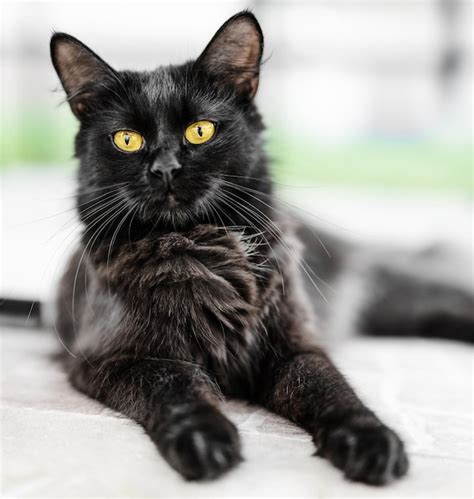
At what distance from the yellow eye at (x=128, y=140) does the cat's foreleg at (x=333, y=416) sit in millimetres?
669

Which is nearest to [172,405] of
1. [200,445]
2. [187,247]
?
[200,445]

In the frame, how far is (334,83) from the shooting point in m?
5.48

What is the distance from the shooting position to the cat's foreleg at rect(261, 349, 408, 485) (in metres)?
1.08

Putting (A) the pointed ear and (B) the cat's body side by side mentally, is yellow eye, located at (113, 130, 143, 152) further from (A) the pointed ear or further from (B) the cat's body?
(A) the pointed ear

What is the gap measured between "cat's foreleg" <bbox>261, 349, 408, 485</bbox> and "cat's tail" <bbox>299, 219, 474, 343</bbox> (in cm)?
70

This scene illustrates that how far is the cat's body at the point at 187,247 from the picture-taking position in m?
1.41

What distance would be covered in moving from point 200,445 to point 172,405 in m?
0.14

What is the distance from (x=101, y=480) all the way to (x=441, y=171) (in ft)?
15.4

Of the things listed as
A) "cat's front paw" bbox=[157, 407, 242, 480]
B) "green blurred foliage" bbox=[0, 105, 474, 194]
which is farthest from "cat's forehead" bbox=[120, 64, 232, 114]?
"green blurred foliage" bbox=[0, 105, 474, 194]

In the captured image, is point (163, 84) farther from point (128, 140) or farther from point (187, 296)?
point (187, 296)

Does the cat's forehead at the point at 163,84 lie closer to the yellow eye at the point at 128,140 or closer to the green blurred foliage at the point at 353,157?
the yellow eye at the point at 128,140

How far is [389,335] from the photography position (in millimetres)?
2348

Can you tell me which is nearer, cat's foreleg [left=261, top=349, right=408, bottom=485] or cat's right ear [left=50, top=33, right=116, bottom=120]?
cat's foreleg [left=261, top=349, right=408, bottom=485]

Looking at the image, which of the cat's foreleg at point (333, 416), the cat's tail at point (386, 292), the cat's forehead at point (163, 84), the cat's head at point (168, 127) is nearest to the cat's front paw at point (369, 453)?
the cat's foreleg at point (333, 416)
